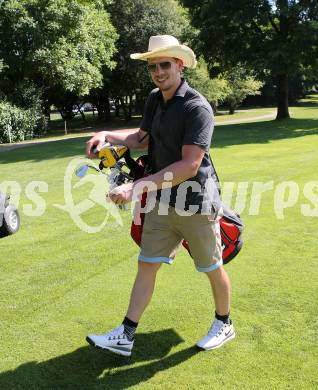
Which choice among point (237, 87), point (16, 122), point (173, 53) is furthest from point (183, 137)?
point (237, 87)

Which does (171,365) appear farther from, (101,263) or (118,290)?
(101,263)

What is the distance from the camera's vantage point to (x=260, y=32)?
2719 cm

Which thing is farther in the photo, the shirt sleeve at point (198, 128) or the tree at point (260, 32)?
the tree at point (260, 32)

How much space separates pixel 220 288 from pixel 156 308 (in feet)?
3.25

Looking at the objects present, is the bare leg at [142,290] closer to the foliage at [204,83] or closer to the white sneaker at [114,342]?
the white sneaker at [114,342]

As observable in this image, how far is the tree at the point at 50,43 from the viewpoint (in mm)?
25750

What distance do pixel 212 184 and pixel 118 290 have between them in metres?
1.93

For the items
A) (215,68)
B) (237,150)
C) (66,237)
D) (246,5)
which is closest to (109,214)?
(66,237)

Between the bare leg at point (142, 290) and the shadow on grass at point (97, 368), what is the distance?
0.36 m

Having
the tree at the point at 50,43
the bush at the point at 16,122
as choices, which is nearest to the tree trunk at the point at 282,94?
the tree at the point at 50,43

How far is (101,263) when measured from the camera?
5.96m

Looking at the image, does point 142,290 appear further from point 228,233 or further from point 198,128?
point 198,128

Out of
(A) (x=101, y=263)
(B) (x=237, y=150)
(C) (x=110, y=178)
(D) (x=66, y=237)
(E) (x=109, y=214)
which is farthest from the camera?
(B) (x=237, y=150)

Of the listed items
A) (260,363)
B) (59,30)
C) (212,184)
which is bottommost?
(260,363)
